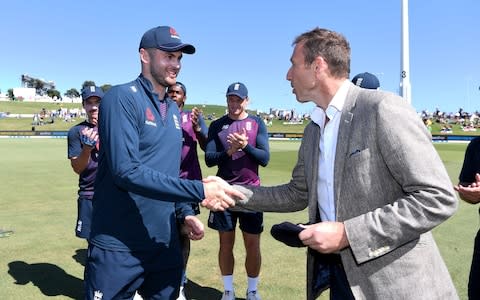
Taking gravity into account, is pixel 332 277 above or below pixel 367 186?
below

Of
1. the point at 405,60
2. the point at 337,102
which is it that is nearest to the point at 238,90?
the point at 337,102

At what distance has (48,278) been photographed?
6.29 meters

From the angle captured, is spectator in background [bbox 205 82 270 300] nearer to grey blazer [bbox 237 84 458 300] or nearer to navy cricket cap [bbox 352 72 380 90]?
navy cricket cap [bbox 352 72 380 90]

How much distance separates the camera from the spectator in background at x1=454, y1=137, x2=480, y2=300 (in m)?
3.83

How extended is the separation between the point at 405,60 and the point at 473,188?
68.1 feet

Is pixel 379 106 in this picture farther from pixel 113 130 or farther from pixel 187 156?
pixel 187 156

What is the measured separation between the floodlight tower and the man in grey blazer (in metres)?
21.3

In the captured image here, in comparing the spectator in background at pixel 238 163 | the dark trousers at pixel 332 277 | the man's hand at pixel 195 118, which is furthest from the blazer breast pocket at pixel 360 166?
the man's hand at pixel 195 118

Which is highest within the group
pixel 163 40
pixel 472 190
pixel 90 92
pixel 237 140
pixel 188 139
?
pixel 163 40

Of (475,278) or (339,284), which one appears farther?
(475,278)

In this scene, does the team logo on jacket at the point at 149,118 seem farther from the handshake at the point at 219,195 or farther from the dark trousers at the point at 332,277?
the dark trousers at the point at 332,277

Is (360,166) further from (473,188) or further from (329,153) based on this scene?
(473,188)

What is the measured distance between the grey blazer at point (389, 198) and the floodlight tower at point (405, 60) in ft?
70.7

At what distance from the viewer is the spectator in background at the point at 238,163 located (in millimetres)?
5629
